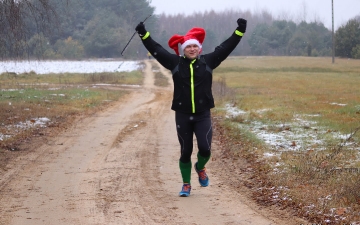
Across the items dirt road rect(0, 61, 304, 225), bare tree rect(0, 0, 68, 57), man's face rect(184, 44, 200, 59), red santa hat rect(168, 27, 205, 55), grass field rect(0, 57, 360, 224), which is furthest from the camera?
bare tree rect(0, 0, 68, 57)

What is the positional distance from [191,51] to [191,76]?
0.35m

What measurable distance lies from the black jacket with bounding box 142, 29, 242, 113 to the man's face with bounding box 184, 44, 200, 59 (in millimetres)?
53

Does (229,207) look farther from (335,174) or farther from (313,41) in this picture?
(313,41)

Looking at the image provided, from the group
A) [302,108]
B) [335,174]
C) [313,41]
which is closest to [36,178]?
[335,174]

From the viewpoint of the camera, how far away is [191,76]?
21.9 feet

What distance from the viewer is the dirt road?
6.12 metres

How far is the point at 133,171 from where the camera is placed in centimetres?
909

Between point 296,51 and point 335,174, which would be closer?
point 335,174

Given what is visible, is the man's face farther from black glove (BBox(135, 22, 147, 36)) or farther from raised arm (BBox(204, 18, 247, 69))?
black glove (BBox(135, 22, 147, 36))

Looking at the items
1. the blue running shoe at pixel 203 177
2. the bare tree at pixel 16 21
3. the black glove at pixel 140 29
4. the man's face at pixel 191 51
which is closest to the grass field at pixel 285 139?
the blue running shoe at pixel 203 177

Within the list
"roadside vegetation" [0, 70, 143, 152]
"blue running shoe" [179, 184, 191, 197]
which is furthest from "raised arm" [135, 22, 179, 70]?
"roadside vegetation" [0, 70, 143, 152]

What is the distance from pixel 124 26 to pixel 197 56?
74182mm

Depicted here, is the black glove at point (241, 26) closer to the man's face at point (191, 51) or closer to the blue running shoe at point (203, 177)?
the man's face at point (191, 51)

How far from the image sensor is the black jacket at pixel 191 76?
6684 millimetres
